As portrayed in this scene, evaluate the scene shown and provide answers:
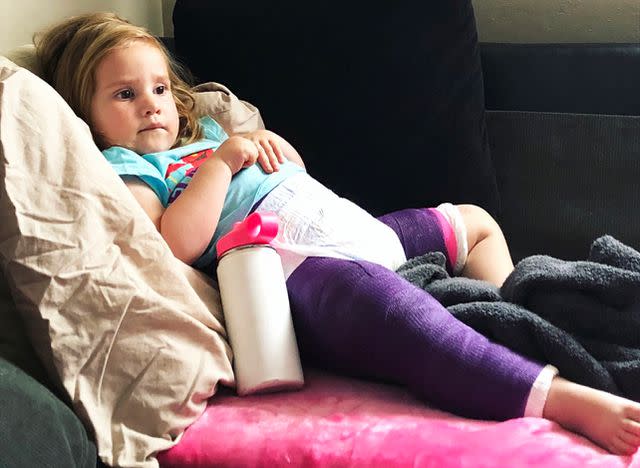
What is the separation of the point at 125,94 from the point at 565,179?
842 millimetres

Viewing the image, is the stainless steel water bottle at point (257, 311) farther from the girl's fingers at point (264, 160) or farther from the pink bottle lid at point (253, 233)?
the girl's fingers at point (264, 160)

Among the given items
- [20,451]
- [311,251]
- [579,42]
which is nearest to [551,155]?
[579,42]

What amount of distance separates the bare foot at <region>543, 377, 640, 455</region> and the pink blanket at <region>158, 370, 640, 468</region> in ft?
0.05

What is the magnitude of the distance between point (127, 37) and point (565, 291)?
84cm

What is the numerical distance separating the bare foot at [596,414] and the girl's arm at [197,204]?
560 millimetres

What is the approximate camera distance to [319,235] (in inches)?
49.6

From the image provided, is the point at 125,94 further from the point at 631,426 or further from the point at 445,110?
the point at 631,426

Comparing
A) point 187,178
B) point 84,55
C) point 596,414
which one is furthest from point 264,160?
point 596,414

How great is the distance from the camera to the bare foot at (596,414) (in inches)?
36.1

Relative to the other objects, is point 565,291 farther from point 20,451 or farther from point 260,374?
point 20,451

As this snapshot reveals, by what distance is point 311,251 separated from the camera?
1209 millimetres

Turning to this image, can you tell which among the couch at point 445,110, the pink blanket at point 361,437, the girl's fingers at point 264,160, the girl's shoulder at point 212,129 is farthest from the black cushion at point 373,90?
the pink blanket at point 361,437

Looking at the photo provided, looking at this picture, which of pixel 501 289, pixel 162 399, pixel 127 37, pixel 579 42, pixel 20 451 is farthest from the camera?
pixel 579 42

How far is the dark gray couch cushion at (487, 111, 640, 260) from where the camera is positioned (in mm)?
1510
